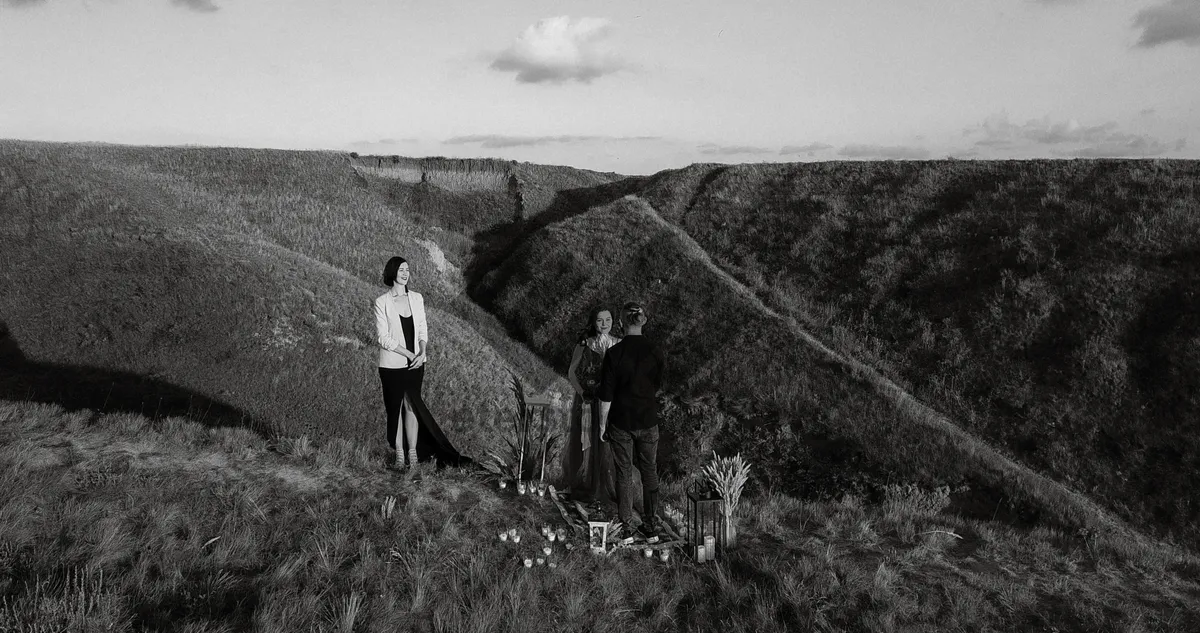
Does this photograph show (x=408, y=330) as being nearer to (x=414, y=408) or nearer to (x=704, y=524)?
(x=414, y=408)

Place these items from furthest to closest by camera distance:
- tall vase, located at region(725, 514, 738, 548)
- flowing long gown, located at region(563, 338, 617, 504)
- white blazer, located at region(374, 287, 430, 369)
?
white blazer, located at region(374, 287, 430, 369)
flowing long gown, located at region(563, 338, 617, 504)
tall vase, located at region(725, 514, 738, 548)

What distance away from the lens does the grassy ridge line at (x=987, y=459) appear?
11906mm

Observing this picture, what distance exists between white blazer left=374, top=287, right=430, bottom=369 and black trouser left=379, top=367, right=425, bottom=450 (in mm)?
113

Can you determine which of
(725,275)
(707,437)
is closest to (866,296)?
(725,275)

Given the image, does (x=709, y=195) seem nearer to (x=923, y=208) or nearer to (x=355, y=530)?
(x=923, y=208)

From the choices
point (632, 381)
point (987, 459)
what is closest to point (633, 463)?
point (632, 381)

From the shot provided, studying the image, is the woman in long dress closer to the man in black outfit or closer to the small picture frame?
the man in black outfit

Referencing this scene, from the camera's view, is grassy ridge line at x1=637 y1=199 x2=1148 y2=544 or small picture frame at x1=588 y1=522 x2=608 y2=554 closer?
small picture frame at x1=588 y1=522 x2=608 y2=554

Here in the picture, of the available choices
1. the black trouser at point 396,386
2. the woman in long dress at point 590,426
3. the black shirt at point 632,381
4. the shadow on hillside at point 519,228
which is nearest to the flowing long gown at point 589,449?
the woman in long dress at point 590,426

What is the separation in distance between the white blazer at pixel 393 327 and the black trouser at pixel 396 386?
0.11 m

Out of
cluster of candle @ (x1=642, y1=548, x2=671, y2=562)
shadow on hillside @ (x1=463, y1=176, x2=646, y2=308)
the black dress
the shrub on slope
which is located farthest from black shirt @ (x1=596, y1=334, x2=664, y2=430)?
shadow on hillside @ (x1=463, y1=176, x2=646, y2=308)

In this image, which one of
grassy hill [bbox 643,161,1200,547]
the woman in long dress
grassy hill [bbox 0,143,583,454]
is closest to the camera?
the woman in long dress

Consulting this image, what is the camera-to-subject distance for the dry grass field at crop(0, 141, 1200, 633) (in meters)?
5.73

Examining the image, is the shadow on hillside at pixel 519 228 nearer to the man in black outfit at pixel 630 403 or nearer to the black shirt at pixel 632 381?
the man in black outfit at pixel 630 403
